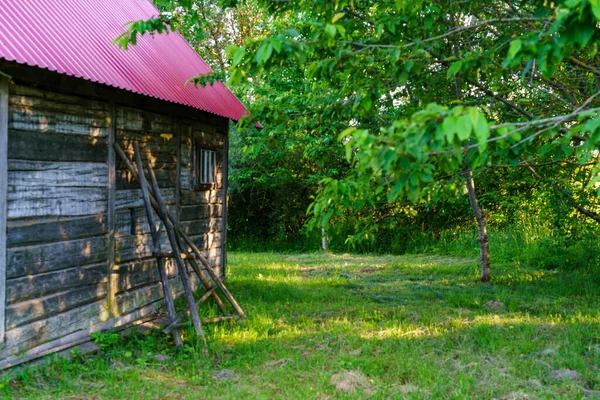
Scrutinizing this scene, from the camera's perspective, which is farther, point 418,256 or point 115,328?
point 418,256

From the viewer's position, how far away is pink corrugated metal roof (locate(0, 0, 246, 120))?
17.0 ft

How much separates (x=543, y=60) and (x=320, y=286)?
295 inches

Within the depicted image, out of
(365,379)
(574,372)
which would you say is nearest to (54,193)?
(365,379)

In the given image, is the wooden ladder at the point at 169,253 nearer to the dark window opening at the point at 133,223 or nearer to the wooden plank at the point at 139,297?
the dark window opening at the point at 133,223

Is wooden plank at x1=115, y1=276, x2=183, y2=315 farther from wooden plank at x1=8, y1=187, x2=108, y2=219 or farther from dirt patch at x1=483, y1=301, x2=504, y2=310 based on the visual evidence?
dirt patch at x1=483, y1=301, x2=504, y2=310

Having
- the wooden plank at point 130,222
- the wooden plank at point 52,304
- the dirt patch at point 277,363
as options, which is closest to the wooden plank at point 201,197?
the wooden plank at point 130,222

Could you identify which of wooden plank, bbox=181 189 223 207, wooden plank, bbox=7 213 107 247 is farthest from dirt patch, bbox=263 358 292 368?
wooden plank, bbox=181 189 223 207

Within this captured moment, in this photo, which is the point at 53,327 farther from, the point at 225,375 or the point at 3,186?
the point at 225,375

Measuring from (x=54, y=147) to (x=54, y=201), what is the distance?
55 cm

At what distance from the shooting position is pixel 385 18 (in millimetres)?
5602

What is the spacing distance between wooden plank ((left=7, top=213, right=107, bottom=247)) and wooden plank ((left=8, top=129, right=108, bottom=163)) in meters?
0.64

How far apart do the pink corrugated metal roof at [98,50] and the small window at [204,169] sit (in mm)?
848

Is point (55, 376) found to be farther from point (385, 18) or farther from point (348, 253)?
point (348, 253)

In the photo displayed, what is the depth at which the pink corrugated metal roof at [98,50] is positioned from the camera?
517 cm
